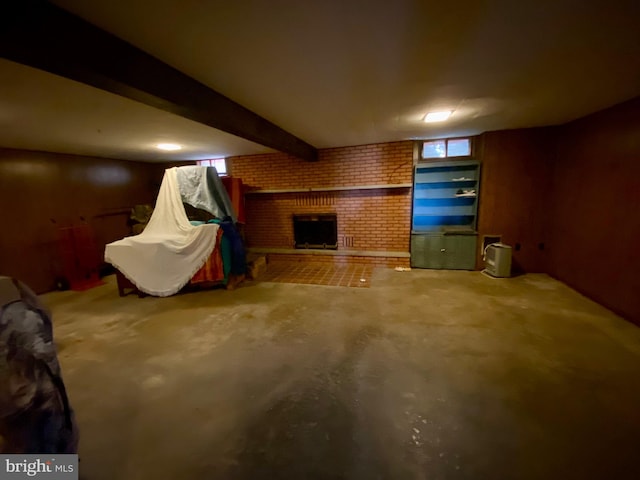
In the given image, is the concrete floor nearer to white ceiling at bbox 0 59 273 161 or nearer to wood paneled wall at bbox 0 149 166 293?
wood paneled wall at bbox 0 149 166 293

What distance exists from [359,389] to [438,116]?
10.0ft

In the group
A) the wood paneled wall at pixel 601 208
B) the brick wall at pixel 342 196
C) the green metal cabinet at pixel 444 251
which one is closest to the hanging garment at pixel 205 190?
the brick wall at pixel 342 196

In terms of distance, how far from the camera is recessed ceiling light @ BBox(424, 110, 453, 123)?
10.1ft

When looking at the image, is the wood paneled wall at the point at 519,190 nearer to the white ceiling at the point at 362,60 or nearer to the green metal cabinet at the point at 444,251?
the green metal cabinet at the point at 444,251

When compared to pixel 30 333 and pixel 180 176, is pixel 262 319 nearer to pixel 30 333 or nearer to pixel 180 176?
pixel 30 333

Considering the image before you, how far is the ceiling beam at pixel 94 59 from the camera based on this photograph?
1142 mm

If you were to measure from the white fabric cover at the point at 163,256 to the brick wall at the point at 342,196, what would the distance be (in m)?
1.96

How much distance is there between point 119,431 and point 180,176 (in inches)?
132

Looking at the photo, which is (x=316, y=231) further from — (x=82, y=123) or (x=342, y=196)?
(x=82, y=123)

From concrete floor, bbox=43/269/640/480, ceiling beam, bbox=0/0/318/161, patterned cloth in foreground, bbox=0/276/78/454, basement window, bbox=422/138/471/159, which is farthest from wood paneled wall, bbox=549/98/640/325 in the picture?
patterned cloth in foreground, bbox=0/276/78/454

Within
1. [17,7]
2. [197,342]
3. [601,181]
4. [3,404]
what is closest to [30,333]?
[3,404]

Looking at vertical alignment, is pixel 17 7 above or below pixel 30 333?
above

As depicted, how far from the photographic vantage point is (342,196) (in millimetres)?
5176

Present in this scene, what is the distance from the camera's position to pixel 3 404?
0.90 metres
